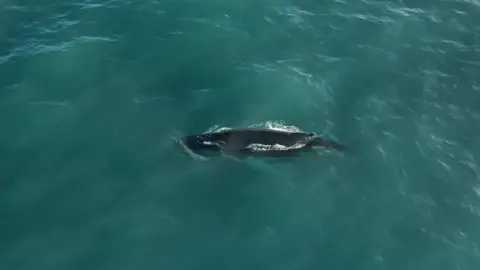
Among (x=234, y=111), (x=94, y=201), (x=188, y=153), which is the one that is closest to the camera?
(x=94, y=201)

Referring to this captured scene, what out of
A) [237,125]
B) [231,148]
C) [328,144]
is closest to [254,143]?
[231,148]

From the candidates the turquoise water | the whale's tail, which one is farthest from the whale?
the turquoise water

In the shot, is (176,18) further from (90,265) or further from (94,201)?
(90,265)

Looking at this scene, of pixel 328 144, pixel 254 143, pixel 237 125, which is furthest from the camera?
pixel 237 125

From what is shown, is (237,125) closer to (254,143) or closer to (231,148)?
(231,148)

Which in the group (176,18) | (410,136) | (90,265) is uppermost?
(176,18)

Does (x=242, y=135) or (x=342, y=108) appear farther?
(x=342, y=108)

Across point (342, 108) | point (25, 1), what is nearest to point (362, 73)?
point (342, 108)
